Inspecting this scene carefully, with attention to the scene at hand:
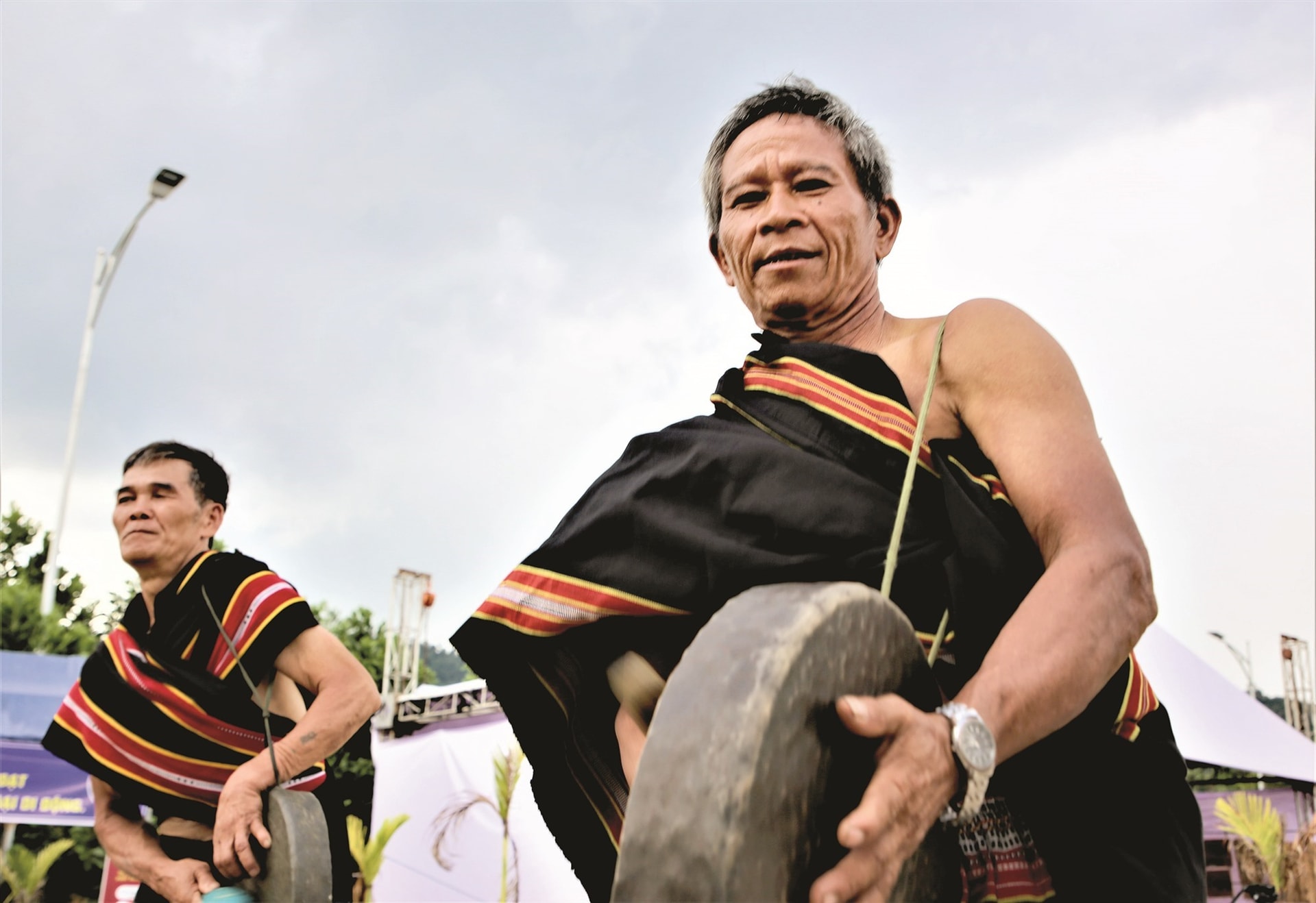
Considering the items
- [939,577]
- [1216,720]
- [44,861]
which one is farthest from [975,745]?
[44,861]

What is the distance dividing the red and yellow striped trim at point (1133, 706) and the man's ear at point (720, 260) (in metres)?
0.92

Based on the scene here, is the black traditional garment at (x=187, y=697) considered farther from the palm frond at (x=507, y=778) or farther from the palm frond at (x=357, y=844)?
the palm frond at (x=357, y=844)

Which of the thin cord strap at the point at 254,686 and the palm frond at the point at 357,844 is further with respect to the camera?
the palm frond at the point at 357,844

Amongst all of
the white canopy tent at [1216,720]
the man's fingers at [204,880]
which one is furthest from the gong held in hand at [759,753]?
the white canopy tent at [1216,720]

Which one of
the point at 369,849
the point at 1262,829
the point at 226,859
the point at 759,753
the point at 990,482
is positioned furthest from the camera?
the point at 369,849

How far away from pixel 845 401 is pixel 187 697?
2.73m

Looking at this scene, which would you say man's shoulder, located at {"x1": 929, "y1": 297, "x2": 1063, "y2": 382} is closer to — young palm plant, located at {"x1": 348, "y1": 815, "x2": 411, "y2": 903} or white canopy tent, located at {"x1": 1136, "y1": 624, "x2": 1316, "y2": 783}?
white canopy tent, located at {"x1": 1136, "y1": 624, "x2": 1316, "y2": 783}

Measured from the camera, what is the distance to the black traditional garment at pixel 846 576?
4.13 feet

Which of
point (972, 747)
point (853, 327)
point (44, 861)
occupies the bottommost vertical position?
point (44, 861)

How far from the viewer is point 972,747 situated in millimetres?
972

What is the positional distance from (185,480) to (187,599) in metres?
0.51

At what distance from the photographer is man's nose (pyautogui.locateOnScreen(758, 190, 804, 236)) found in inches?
64.2

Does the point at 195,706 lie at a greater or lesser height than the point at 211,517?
lesser

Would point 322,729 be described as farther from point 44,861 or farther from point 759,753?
point 44,861
